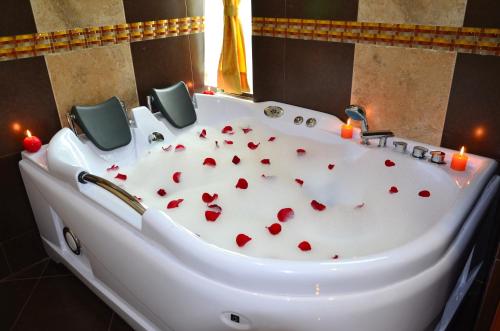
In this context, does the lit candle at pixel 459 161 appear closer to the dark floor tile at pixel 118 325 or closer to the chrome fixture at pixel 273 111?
the chrome fixture at pixel 273 111

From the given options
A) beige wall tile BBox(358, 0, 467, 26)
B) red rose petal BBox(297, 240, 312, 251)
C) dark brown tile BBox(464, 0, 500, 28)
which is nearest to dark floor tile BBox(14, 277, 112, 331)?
red rose petal BBox(297, 240, 312, 251)

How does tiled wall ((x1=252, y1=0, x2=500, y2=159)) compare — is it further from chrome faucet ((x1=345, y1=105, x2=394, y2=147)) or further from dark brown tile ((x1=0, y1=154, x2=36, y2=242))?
dark brown tile ((x1=0, y1=154, x2=36, y2=242))

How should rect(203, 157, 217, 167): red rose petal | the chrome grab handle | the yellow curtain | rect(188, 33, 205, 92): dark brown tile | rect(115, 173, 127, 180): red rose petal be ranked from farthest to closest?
rect(188, 33, 205, 92): dark brown tile < the yellow curtain < rect(203, 157, 217, 167): red rose petal < rect(115, 173, 127, 180): red rose petal < the chrome grab handle

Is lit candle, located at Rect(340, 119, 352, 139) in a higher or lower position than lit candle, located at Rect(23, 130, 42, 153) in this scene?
lower

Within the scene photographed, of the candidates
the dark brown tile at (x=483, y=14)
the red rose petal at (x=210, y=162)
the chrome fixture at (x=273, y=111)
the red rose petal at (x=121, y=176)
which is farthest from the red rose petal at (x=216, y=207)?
the dark brown tile at (x=483, y=14)

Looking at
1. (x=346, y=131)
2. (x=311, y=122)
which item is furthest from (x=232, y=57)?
(x=346, y=131)

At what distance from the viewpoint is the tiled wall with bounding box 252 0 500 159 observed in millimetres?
1842

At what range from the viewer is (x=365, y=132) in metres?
2.04

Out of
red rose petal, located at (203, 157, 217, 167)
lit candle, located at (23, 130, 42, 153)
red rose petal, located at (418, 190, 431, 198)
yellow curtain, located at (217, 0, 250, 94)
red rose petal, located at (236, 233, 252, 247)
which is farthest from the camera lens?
yellow curtain, located at (217, 0, 250, 94)

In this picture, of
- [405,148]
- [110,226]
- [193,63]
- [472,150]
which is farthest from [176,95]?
[472,150]

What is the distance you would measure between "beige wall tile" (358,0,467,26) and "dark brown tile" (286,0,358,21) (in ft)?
0.18

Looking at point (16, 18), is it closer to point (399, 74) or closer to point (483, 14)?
point (399, 74)

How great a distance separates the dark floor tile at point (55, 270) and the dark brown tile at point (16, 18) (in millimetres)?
1221

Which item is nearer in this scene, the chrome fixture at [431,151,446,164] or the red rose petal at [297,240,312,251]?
the red rose petal at [297,240,312,251]
